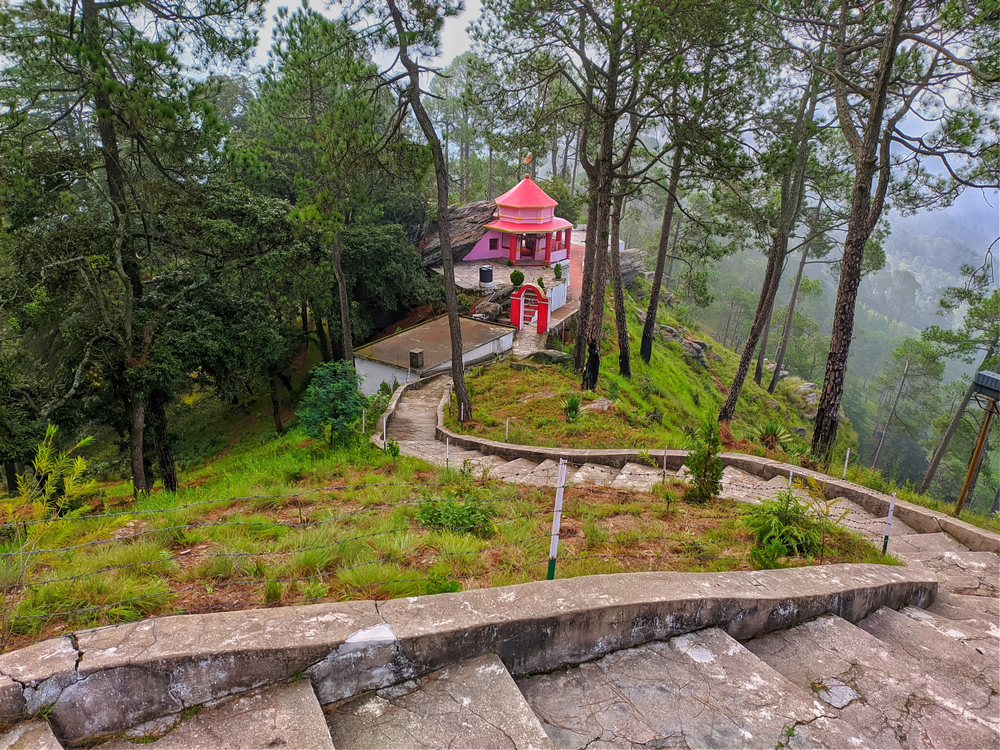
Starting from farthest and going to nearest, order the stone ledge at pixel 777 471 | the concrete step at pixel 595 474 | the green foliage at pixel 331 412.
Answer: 1. the green foliage at pixel 331 412
2. the concrete step at pixel 595 474
3. the stone ledge at pixel 777 471

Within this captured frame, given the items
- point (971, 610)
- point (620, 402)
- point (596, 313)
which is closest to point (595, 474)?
point (971, 610)

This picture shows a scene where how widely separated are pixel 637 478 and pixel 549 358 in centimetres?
1029

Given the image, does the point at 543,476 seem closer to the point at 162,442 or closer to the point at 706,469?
the point at 706,469

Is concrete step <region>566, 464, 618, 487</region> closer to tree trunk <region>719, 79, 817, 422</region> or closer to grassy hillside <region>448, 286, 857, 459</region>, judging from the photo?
grassy hillside <region>448, 286, 857, 459</region>

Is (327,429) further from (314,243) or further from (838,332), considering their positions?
(838,332)

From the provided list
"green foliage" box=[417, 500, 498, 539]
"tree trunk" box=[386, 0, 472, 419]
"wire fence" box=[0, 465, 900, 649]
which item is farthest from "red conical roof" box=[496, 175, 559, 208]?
"green foliage" box=[417, 500, 498, 539]

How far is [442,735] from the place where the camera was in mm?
2637

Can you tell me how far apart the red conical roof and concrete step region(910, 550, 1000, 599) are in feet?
83.2

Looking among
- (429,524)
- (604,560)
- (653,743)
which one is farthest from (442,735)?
(429,524)

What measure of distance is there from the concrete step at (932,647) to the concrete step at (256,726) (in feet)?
12.8

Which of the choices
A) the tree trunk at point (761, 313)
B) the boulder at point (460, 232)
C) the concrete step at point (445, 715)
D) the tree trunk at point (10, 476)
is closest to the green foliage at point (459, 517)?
the concrete step at point (445, 715)

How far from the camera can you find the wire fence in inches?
125

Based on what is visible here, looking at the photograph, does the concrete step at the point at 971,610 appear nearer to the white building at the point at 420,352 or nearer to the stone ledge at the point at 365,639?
the stone ledge at the point at 365,639

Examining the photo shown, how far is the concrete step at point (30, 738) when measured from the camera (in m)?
2.23
